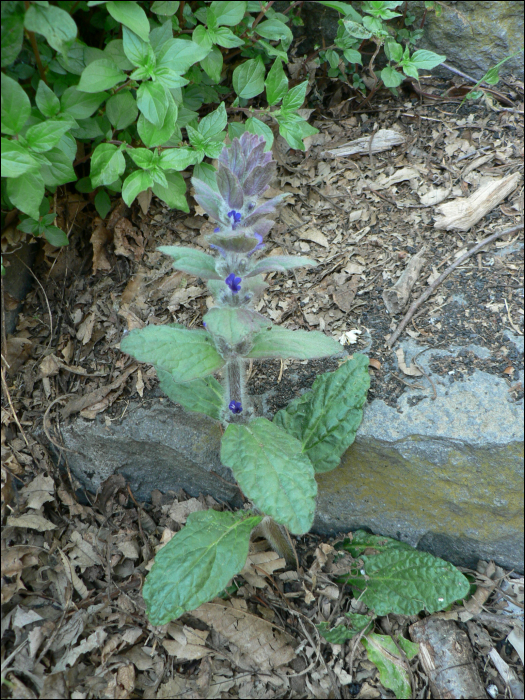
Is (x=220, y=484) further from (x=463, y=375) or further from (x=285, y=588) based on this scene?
(x=463, y=375)

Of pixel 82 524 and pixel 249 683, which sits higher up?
pixel 82 524

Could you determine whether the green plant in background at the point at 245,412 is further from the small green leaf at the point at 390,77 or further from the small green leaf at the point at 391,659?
the small green leaf at the point at 390,77

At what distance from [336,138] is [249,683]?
309 cm

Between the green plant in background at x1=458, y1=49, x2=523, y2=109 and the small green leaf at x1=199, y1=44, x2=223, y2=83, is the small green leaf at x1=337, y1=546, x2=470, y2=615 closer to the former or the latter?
the small green leaf at x1=199, y1=44, x2=223, y2=83

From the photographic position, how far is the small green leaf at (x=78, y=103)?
8.01 feet

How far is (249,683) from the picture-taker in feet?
7.48

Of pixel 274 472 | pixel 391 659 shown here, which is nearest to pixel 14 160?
pixel 274 472

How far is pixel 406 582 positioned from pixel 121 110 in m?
2.63

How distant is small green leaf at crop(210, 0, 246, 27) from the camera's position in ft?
8.38

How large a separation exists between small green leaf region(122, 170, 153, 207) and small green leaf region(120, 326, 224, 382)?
0.87m

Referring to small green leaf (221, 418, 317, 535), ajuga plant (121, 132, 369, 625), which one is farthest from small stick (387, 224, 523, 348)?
small green leaf (221, 418, 317, 535)

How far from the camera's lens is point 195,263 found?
1979mm

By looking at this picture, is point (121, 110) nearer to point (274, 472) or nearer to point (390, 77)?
point (390, 77)

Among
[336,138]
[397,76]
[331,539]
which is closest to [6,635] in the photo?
[331,539]
